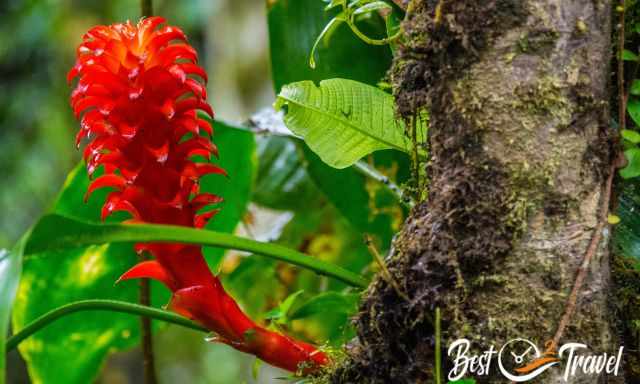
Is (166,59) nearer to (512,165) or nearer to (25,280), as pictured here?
(512,165)

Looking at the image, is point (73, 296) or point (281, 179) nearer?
point (73, 296)

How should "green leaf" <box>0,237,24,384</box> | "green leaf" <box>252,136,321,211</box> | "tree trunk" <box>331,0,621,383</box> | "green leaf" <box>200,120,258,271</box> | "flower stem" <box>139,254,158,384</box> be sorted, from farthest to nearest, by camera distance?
"green leaf" <box>252,136,321,211</box> < "green leaf" <box>200,120,258,271</box> < "flower stem" <box>139,254,158,384</box> < "tree trunk" <box>331,0,621,383</box> < "green leaf" <box>0,237,24,384</box>

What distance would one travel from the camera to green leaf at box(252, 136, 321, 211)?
4.79 ft

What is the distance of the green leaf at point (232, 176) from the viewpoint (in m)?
1.20

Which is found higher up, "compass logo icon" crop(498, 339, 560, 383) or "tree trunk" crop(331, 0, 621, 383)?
"tree trunk" crop(331, 0, 621, 383)

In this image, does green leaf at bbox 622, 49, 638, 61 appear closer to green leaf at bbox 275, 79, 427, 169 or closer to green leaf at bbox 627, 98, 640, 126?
green leaf at bbox 627, 98, 640, 126

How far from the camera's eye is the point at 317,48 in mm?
1121

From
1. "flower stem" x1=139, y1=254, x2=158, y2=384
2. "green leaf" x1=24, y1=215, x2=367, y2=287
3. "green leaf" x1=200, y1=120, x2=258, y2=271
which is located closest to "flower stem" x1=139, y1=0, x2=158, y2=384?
"flower stem" x1=139, y1=254, x2=158, y2=384

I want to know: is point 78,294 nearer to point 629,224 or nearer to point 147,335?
point 147,335

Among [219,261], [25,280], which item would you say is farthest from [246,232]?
[25,280]

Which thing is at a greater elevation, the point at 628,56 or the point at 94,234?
the point at 628,56

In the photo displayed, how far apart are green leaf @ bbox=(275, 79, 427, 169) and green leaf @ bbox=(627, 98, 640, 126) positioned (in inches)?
8.0

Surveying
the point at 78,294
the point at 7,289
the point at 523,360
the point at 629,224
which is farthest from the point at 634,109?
the point at 78,294

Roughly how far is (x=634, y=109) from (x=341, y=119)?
292 millimetres
